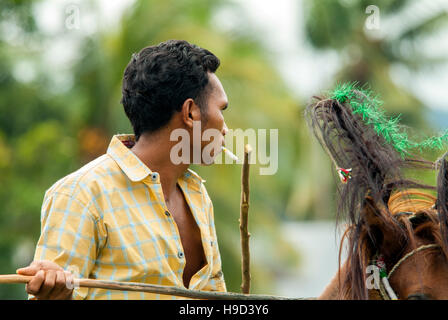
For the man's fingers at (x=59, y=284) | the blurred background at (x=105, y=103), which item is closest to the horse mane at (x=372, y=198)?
the man's fingers at (x=59, y=284)

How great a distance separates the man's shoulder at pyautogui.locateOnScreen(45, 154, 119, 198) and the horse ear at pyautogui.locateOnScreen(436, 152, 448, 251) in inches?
39.5

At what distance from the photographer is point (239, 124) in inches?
353

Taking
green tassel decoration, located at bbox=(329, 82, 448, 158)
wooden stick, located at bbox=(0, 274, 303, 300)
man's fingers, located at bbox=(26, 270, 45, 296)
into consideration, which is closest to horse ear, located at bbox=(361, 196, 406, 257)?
green tassel decoration, located at bbox=(329, 82, 448, 158)

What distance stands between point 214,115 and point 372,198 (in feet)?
2.29

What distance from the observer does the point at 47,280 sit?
169 centimetres

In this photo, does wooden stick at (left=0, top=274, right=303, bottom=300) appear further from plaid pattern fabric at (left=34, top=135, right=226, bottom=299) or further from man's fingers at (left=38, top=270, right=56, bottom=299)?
plaid pattern fabric at (left=34, top=135, right=226, bottom=299)

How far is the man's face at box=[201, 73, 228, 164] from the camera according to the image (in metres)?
2.16

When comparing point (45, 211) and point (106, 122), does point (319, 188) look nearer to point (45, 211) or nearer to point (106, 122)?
point (106, 122)

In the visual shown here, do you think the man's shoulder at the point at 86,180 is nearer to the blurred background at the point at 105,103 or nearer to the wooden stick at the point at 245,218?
the wooden stick at the point at 245,218

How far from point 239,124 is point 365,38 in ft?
28.2

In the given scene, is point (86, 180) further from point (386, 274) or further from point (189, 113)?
point (386, 274)

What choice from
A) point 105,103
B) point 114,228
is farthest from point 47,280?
point 105,103

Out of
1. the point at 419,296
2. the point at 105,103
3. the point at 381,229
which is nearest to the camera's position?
the point at 419,296

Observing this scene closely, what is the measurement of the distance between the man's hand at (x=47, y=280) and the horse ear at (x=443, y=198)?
3.21ft
